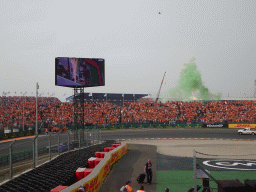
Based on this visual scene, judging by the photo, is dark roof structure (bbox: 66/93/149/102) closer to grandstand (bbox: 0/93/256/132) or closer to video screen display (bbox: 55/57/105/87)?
grandstand (bbox: 0/93/256/132)

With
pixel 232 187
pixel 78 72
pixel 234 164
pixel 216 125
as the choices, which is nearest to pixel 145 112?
pixel 216 125

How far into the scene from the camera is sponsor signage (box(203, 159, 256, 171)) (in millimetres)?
17581

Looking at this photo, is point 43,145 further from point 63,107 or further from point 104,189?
point 63,107

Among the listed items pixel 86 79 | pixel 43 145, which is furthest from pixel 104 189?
pixel 86 79

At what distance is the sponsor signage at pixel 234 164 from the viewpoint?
1758 centimetres

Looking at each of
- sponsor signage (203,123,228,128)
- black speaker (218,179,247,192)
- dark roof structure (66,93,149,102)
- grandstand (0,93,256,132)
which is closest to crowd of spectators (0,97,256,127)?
grandstand (0,93,256,132)

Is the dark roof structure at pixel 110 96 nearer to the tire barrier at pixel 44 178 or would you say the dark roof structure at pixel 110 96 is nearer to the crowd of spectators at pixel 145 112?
the crowd of spectators at pixel 145 112

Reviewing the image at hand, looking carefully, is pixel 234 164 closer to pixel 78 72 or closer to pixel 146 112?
pixel 78 72

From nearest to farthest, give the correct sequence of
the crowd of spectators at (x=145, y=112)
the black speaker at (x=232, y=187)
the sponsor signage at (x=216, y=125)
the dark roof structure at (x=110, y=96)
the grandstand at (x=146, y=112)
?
the black speaker at (x=232, y=187) → the sponsor signage at (x=216, y=125) → the grandstand at (x=146, y=112) → the crowd of spectators at (x=145, y=112) → the dark roof structure at (x=110, y=96)

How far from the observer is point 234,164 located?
19000 millimetres

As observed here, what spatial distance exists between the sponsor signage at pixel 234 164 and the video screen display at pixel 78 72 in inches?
588

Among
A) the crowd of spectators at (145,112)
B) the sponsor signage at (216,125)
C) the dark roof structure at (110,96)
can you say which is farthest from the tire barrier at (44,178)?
the dark roof structure at (110,96)

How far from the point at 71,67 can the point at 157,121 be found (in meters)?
37.0

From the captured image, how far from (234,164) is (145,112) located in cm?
4621
